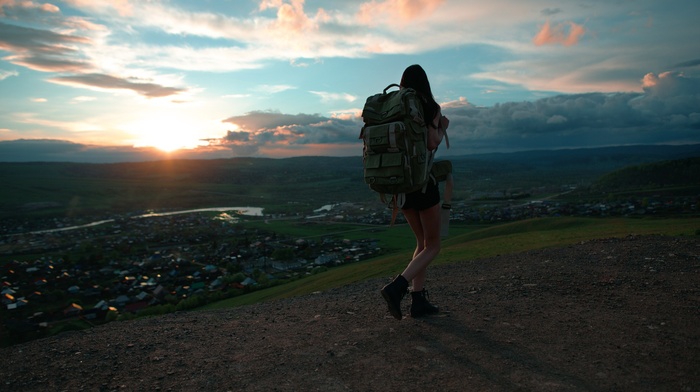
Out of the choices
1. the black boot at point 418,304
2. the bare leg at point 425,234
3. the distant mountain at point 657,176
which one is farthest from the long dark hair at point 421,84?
the distant mountain at point 657,176

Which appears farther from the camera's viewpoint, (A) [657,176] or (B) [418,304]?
(A) [657,176]

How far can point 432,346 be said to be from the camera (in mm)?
4090

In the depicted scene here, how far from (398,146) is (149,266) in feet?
124

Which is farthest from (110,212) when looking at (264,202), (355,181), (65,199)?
(355,181)

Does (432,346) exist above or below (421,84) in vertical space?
below

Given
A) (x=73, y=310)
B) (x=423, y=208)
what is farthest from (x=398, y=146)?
(x=73, y=310)

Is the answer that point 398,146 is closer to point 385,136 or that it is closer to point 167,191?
point 385,136

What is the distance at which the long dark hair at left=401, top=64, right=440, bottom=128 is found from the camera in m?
4.43

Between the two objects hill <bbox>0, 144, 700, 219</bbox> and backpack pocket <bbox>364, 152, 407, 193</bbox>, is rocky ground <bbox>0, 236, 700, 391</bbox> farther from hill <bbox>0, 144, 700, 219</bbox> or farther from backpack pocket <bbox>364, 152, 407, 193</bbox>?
hill <bbox>0, 144, 700, 219</bbox>

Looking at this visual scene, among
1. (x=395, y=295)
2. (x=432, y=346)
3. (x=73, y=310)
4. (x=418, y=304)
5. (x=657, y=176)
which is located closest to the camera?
(x=432, y=346)

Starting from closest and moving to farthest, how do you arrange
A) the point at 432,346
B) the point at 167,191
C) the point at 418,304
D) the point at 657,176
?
the point at 432,346, the point at 418,304, the point at 657,176, the point at 167,191

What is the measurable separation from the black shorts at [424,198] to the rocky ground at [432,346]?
141 centimetres

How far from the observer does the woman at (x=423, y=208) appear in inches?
175

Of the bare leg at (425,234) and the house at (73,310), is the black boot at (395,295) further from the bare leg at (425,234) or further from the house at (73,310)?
the house at (73,310)
